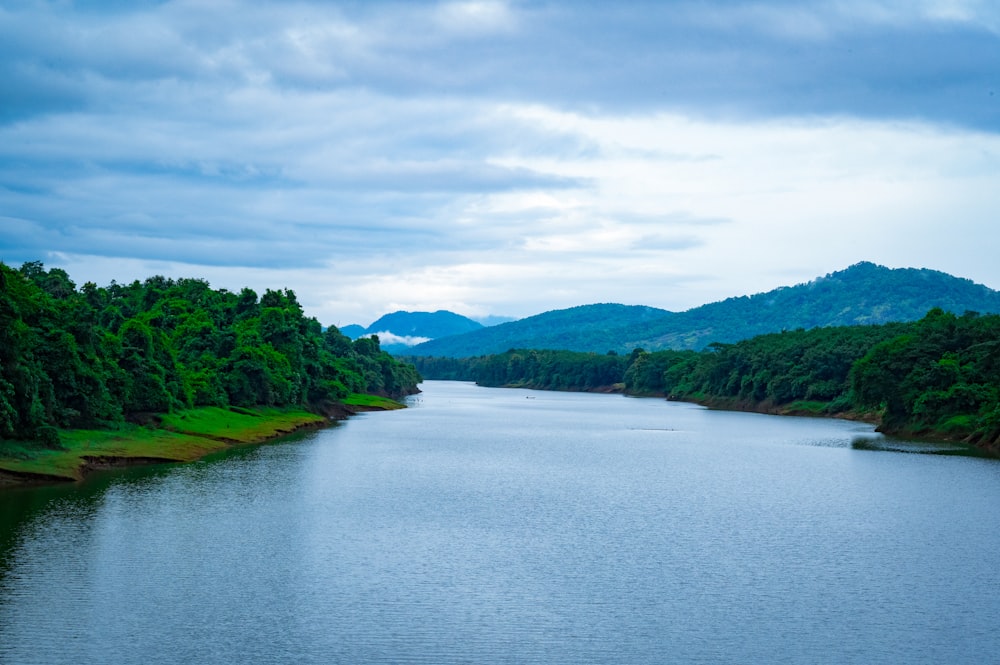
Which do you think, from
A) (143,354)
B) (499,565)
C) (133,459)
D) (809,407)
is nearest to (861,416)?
(809,407)

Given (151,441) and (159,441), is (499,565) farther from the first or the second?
(159,441)

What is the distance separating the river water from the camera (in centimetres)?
2716

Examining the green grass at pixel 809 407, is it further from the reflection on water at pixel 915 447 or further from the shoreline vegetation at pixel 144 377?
the shoreline vegetation at pixel 144 377

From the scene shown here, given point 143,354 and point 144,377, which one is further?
point 143,354

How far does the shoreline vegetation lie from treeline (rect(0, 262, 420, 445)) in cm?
11

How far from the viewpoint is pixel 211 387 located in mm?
94000

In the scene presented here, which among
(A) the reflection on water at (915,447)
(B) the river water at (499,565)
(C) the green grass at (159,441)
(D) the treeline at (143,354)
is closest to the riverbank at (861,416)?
(A) the reflection on water at (915,447)

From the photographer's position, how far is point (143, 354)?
78062 millimetres

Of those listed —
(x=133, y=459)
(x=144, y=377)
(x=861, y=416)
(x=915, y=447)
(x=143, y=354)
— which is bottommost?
(x=133, y=459)

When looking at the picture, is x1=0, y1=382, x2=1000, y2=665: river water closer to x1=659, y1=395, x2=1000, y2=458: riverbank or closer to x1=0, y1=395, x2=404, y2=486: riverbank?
x1=0, y1=395, x2=404, y2=486: riverbank


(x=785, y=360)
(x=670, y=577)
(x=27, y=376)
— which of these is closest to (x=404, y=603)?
(x=670, y=577)

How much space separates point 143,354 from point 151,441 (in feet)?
35.0

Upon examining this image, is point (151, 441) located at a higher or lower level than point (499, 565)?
higher

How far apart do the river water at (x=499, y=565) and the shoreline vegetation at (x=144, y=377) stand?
4804 millimetres
